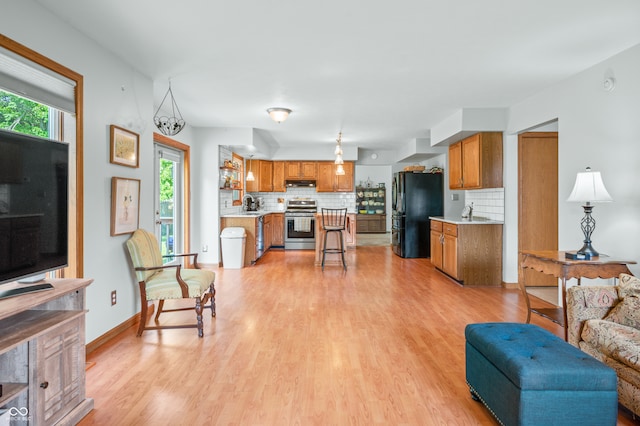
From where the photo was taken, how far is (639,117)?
10.0ft

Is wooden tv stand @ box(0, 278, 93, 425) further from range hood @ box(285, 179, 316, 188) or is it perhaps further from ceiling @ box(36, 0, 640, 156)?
range hood @ box(285, 179, 316, 188)

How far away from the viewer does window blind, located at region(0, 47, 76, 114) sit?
222 centimetres

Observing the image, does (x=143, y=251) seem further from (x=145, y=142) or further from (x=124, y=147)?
(x=145, y=142)

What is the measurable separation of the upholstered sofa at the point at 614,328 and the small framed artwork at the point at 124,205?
3.60 meters

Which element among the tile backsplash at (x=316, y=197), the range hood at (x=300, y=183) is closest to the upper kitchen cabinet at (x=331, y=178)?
the range hood at (x=300, y=183)

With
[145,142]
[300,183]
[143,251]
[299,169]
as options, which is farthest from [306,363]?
[299,169]

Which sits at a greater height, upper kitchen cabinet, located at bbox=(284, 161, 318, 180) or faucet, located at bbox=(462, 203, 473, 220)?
upper kitchen cabinet, located at bbox=(284, 161, 318, 180)

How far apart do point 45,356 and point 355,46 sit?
9.87 ft

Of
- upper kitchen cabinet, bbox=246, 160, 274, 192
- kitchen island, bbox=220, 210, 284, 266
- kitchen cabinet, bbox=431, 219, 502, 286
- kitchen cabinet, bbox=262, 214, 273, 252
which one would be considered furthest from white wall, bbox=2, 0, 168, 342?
upper kitchen cabinet, bbox=246, 160, 274, 192

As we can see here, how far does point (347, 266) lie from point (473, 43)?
4.43 m

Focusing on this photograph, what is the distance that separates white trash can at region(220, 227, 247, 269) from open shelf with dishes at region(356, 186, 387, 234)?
6.73m

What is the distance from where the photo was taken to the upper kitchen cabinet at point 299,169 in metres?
9.12

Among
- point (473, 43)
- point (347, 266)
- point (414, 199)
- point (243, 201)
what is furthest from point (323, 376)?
point (243, 201)

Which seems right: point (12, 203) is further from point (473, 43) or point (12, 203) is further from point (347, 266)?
point (347, 266)
